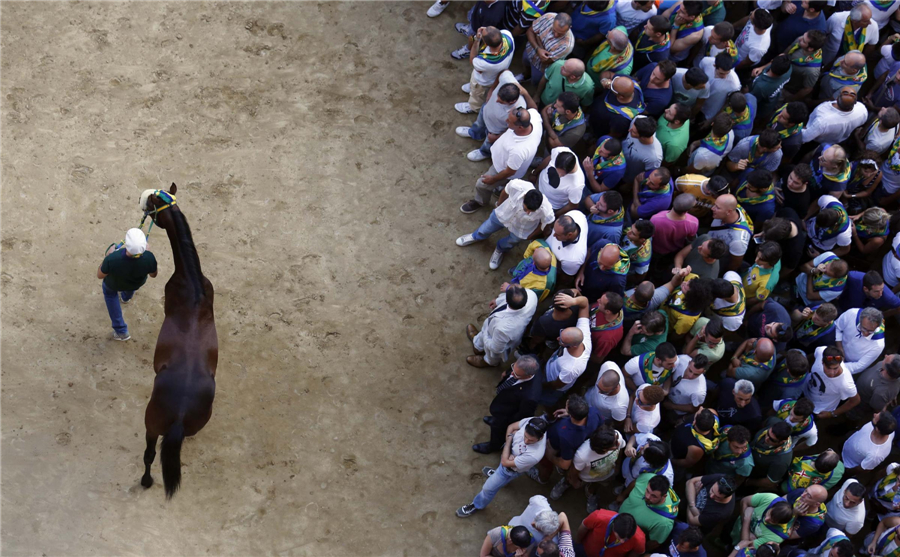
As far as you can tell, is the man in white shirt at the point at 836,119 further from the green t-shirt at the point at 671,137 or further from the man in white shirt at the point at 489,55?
the man in white shirt at the point at 489,55

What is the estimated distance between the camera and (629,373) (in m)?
7.65

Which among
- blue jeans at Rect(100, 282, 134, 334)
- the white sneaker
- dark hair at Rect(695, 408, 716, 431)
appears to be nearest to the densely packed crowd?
dark hair at Rect(695, 408, 716, 431)

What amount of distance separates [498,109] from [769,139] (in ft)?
9.58

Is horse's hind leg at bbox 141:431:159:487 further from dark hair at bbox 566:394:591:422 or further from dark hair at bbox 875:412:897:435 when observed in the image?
dark hair at bbox 875:412:897:435

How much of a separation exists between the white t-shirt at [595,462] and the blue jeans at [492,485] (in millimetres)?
574

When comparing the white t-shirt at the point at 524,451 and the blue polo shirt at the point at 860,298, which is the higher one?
the blue polo shirt at the point at 860,298

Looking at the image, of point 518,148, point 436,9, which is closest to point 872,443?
point 518,148

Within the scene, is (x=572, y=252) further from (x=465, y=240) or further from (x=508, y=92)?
(x=508, y=92)

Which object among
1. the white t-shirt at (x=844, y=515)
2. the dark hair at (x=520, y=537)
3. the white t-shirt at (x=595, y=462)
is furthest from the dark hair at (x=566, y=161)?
the white t-shirt at (x=844, y=515)

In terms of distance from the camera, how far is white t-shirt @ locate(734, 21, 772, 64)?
9664 mm

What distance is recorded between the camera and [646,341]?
7.81 metres

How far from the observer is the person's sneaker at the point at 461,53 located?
34.7 ft

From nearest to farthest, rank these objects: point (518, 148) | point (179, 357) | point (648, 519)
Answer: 1. point (648, 519)
2. point (179, 357)
3. point (518, 148)

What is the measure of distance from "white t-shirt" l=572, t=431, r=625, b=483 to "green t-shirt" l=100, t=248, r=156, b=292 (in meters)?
4.28
